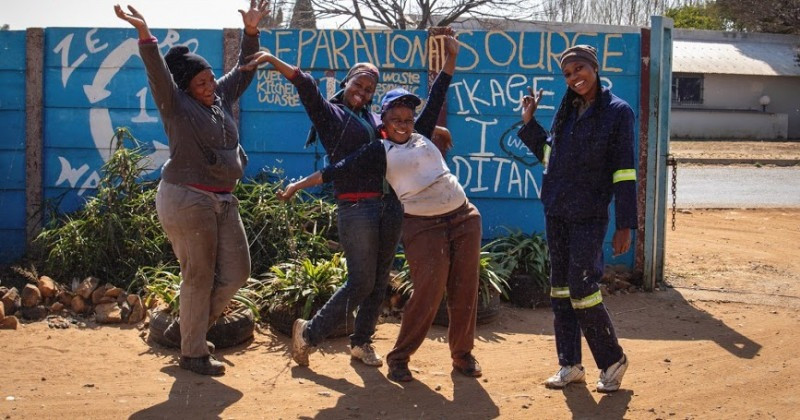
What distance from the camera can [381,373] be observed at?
5.44m

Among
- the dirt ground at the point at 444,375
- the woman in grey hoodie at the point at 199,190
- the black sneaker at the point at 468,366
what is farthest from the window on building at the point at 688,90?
the woman in grey hoodie at the point at 199,190

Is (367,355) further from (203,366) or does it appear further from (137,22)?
(137,22)

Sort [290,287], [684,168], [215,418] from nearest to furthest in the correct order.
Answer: [215,418]
[290,287]
[684,168]

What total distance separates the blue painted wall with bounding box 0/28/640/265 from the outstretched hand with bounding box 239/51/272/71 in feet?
8.71

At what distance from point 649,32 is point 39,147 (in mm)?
5554

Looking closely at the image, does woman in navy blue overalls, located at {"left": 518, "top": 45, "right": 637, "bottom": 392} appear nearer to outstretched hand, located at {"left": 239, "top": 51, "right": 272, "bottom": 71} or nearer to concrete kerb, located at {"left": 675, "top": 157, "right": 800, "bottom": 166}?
outstretched hand, located at {"left": 239, "top": 51, "right": 272, "bottom": 71}

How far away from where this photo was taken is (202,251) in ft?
16.9

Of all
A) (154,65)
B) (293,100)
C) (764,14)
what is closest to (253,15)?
(154,65)

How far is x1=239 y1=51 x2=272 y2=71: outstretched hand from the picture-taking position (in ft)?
16.6

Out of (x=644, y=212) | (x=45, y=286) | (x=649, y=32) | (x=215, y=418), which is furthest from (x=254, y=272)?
(x=649, y=32)

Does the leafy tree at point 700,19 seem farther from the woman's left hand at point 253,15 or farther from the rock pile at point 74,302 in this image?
the woman's left hand at point 253,15

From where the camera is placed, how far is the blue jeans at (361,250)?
207 inches

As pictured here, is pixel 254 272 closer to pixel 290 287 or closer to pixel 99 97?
pixel 290 287

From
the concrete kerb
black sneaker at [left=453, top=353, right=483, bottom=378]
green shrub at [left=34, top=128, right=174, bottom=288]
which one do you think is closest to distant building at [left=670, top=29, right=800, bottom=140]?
the concrete kerb
